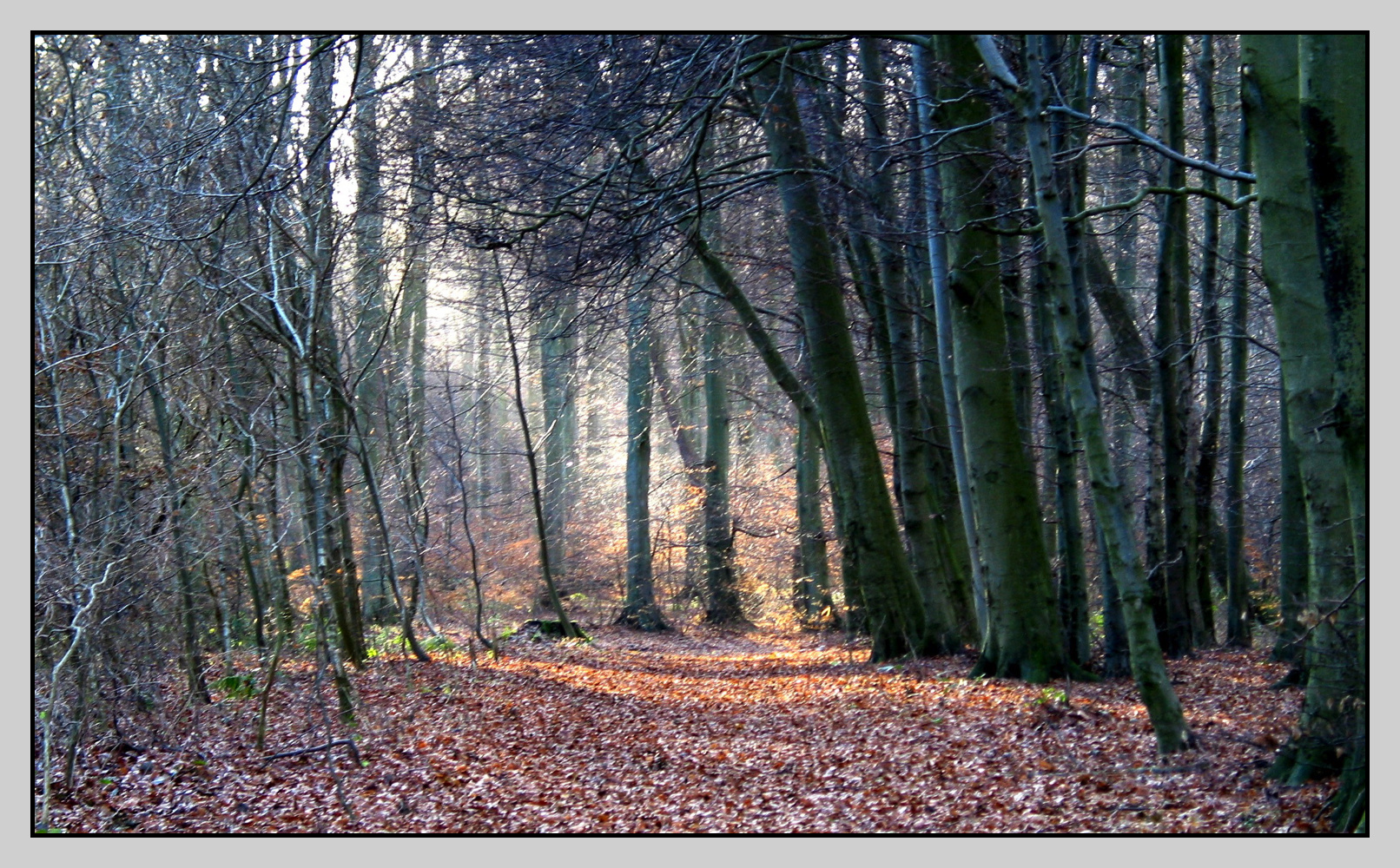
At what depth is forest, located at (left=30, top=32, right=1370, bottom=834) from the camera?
6.11 metres

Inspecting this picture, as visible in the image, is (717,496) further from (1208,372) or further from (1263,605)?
(1208,372)

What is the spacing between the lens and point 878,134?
11047mm

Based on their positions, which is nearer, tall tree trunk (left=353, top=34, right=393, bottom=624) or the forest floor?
the forest floor

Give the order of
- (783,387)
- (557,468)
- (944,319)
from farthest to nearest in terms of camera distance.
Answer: (557,468) → (783,387) → (944,319)

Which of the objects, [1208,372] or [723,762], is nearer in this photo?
[723,762]

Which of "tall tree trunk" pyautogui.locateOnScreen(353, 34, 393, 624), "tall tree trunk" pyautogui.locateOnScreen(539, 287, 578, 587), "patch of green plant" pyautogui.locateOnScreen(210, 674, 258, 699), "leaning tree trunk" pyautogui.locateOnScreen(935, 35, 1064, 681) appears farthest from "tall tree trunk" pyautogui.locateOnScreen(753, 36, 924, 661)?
"tall tree trunk" pyautogui.locateOnScreen(539, 287, 578, 587)

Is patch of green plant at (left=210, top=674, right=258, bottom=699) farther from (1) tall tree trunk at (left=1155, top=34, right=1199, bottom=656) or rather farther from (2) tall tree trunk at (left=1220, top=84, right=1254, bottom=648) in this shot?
(2) tall tree trunk at (left=1220, top=84, right=1254, bottom=648)

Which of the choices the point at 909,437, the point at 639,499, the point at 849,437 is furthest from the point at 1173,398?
the point at 639,499

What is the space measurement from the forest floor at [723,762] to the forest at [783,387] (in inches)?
2.1

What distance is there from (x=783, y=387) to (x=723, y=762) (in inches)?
286

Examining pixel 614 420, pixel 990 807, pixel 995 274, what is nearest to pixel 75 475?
pixel 990 807

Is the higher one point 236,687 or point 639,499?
point 639,499

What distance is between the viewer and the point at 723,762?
26.6 feet

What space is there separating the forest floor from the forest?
0.05 m
